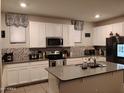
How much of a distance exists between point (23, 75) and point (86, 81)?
236 cm

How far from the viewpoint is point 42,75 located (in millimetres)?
4180

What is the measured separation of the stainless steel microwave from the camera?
445 cm

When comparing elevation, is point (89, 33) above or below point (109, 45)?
above

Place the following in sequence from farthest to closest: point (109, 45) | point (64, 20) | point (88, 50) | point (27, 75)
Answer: point (88, 50), point (64, 20), point (109, 45), point (27, 75)

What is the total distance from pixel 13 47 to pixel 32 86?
1561 millimetres

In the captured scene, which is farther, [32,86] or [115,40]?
[115,40]

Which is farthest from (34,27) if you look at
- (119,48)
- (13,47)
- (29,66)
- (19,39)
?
(119,48)

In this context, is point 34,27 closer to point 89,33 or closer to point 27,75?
point 27,75

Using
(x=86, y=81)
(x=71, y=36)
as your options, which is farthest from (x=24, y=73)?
(x=71, y=36)

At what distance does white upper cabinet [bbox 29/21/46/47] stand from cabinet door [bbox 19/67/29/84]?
3.03ft

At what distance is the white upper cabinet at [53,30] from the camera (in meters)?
4.52

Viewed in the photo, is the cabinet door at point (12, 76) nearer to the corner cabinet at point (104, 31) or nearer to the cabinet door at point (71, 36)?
the cabinet door at point (71, 36)

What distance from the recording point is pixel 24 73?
3.88 m

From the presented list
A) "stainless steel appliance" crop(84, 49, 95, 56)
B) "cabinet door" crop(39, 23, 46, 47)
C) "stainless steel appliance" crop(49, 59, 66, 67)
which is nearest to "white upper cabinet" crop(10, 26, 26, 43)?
"cabinet door" crop(39, 23, 46, 47)
